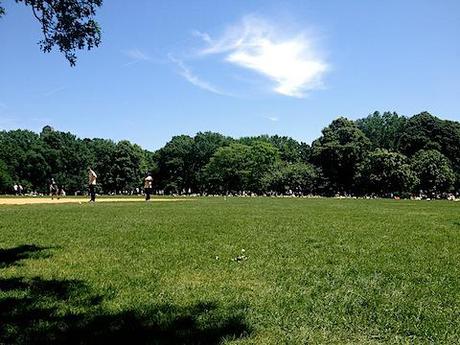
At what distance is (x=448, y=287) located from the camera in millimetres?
8586

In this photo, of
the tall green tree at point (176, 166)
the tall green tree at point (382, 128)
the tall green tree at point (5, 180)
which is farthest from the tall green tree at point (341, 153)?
the tall green tree at point (5, 180)

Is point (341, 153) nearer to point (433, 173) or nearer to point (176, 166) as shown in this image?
point (433, 173)

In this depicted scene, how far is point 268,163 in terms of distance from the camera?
14038 cm

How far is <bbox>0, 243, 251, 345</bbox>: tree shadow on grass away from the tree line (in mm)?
93151

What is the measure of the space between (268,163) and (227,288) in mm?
132374

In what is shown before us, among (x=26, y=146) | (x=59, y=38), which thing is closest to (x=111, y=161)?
(x=26, y=146)

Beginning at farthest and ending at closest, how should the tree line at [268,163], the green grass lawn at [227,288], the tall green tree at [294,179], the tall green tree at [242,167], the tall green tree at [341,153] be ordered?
Answer: the tall green tree at [242,167], the tall green tree at [294,179], the tall green tree at [341,153], the tree line at [268,163], the green grass lawn at [227,288]

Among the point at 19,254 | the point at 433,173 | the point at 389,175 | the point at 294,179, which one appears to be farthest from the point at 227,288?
the point at 294,179

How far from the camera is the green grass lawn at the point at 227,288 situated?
644 centimetres

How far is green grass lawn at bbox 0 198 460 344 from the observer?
6441 mm

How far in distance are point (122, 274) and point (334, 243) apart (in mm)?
6254

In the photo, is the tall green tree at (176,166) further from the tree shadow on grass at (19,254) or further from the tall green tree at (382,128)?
the tree shadow on grass at (19,254)

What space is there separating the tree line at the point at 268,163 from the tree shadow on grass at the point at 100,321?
93.2 metres

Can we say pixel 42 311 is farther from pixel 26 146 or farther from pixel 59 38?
pixel 26 146
